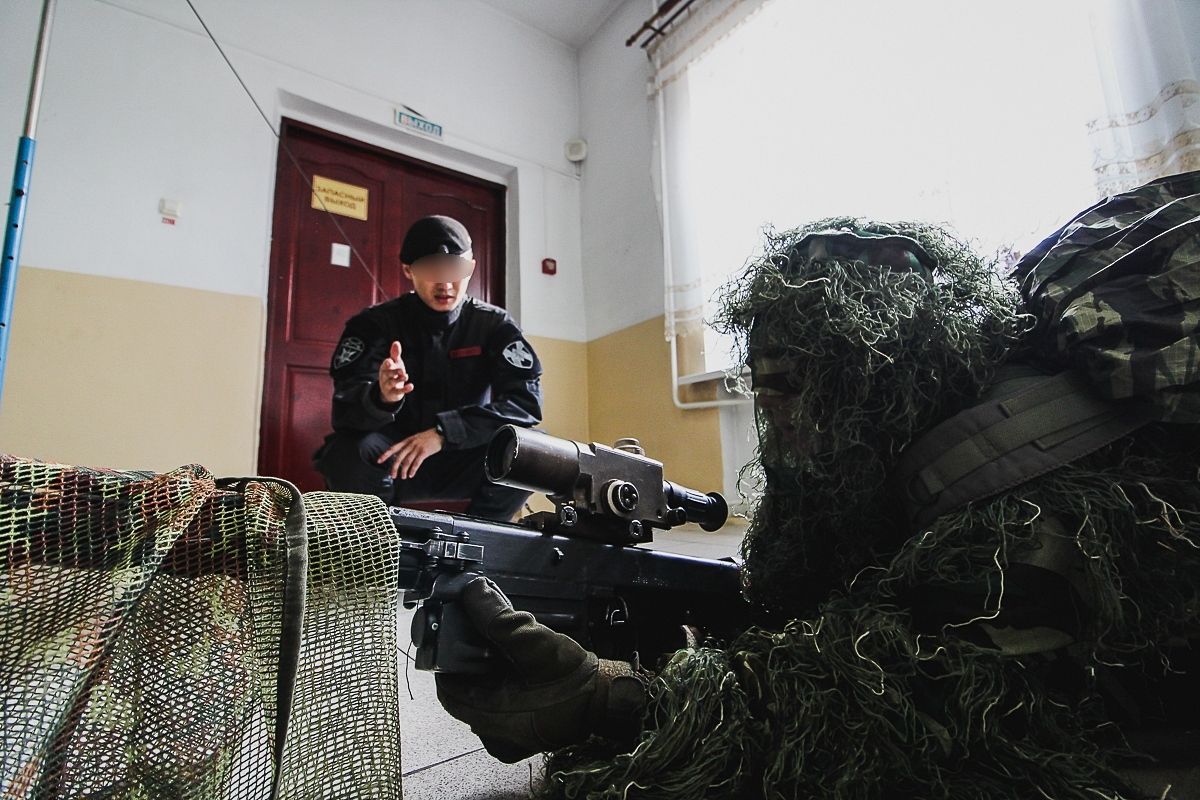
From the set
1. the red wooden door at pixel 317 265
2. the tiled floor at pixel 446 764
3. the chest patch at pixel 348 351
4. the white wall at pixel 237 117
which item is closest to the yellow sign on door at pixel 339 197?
the red wooden door at pixel 317 265

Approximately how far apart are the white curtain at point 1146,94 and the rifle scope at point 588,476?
4.73 ft

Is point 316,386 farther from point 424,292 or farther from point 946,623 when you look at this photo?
point 946,623

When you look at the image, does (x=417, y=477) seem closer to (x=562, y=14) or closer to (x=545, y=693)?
(x=545, y=693)

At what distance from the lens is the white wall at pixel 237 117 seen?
2.12 meters

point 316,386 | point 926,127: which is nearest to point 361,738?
point 926,127

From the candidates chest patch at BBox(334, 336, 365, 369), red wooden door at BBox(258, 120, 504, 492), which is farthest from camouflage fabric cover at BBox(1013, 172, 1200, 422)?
red wooden door at BBox(258, 120, 504, 492)

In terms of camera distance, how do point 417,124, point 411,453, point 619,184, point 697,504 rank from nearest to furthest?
1. point 697,504
2. point 411,453
3. point 417,124
4. point 619,184

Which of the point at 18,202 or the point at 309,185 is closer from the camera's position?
the point at 18,202

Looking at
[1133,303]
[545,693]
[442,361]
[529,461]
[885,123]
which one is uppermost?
[885,123]

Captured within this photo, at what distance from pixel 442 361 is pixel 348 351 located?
0.90 feet

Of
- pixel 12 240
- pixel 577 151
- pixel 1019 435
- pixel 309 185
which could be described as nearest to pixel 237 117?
pixel 309 185

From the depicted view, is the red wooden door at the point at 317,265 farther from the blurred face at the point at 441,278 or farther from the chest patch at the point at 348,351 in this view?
the blurred face at the point at 441,278

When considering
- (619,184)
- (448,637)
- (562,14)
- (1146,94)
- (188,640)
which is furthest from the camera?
(562,14)

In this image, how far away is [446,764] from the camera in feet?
2.74
